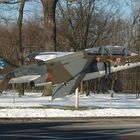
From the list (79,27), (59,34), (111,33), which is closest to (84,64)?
(79,27)

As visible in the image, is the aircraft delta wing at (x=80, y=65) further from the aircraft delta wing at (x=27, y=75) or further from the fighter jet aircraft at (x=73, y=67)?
the aircraft delta wing at (x=27, y=75)

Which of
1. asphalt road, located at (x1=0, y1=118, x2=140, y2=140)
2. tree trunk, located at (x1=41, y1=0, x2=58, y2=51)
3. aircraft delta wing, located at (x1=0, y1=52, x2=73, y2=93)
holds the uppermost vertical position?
tree trunk, located at (x1=41, y1=0, x2=58, y2=51)

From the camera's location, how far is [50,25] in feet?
122

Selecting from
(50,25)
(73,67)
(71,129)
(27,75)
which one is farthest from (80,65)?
(50,25)

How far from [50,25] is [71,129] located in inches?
744

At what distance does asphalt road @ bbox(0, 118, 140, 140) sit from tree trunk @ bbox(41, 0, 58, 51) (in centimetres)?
1401

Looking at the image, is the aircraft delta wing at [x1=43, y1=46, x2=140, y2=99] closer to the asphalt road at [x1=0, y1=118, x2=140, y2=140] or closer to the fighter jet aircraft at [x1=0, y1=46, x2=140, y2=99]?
the fighter jet aircraft at [x1=0, y1=46, x2=140, y2=99]

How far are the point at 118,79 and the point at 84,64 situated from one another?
3351cm

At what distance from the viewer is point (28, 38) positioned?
57469 mm

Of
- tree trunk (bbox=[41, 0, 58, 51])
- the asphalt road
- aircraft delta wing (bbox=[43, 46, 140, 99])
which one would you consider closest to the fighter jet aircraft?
aircraft delta wing (bbox=[43, 46, 140, 99])

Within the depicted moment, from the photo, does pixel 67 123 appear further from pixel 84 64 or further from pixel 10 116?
pixel 84 64

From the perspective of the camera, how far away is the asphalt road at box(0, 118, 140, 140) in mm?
16547

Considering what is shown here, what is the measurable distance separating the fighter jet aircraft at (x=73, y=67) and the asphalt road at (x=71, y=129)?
267cm

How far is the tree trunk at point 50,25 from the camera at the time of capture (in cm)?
3697
